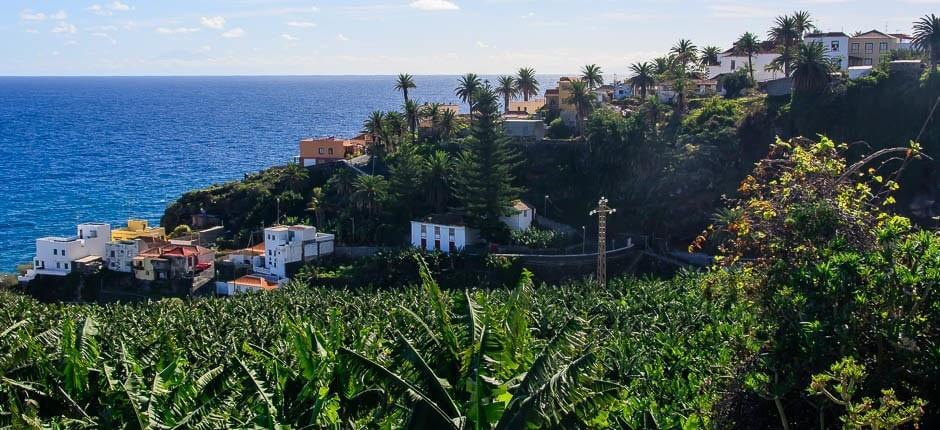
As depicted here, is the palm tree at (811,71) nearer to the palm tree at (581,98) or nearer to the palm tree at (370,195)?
the palm tree at (581,98)

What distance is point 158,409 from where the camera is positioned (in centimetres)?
1573

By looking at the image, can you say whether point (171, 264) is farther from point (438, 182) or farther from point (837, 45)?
point (837, 45)

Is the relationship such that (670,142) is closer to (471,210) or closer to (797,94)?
(797,94)

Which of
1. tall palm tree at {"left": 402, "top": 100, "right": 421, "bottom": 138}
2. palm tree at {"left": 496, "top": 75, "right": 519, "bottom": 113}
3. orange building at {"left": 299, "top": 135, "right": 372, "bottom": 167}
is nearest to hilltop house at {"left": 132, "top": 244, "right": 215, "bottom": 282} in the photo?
orange building at {"left": 299, "top": 135, "right": 372, "bottom": 167}

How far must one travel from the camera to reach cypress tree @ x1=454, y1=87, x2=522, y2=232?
2372 inches

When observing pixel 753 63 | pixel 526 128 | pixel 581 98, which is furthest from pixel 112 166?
pixel 753 63

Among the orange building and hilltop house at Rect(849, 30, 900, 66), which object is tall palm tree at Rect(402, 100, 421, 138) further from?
hilltop house at Rect(849, 30, 900, 66)

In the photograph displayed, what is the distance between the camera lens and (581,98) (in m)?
70.2

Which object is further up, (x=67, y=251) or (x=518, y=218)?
(x=518, y=218)

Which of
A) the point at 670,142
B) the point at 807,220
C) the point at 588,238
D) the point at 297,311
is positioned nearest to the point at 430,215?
the point at 588,238

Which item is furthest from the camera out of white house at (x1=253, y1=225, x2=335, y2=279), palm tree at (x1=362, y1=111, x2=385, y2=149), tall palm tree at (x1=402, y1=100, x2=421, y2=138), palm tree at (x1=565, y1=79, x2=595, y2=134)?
tall palm tree at (x1=402, y1=100, x2=421, y2=138)

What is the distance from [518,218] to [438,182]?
681cm

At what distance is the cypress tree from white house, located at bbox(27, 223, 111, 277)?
24.5m

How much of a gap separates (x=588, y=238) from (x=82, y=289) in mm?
33347
